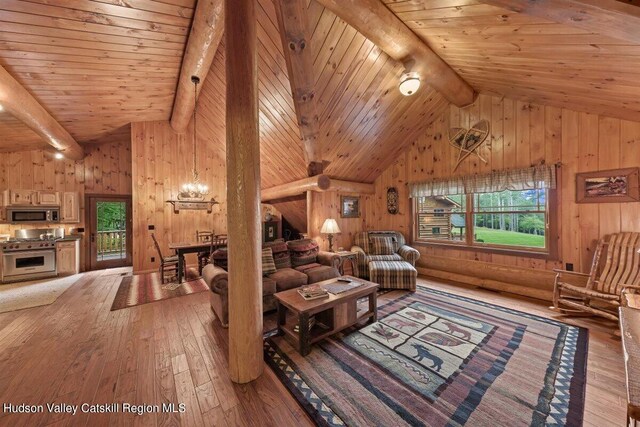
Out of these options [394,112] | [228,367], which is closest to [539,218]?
[394,112]

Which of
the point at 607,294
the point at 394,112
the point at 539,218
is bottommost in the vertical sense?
the point at 607,294

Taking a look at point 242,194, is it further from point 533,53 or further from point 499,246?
point 499,246

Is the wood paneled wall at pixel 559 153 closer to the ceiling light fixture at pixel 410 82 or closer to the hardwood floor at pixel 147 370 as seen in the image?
the hardwood floor at pixel 147 370

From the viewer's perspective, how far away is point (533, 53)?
2250 mm

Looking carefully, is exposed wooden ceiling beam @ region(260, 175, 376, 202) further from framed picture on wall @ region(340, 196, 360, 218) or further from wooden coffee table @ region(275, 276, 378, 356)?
wooden coffee table @ region(275, 276, 378, 356)

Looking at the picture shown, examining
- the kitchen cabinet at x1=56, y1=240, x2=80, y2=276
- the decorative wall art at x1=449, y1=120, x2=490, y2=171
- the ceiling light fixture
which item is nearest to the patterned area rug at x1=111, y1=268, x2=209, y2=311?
the kitchen cabinet at x1=56, y1=240, x2=80, y2=276

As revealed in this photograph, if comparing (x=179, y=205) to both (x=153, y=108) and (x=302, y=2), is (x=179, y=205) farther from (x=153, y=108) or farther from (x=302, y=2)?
(x=302, y=2)

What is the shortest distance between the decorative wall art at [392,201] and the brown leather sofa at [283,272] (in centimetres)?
202

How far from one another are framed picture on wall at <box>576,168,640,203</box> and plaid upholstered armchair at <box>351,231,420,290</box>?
7.94ft

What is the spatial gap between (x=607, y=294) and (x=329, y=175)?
4.12 metres

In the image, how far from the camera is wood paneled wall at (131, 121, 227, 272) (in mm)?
5266

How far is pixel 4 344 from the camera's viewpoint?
233cm

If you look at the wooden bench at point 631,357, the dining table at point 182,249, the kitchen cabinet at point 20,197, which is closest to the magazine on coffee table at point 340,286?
the wooden bench at point 631,357

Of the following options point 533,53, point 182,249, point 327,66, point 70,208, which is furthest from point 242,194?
point 70,208
